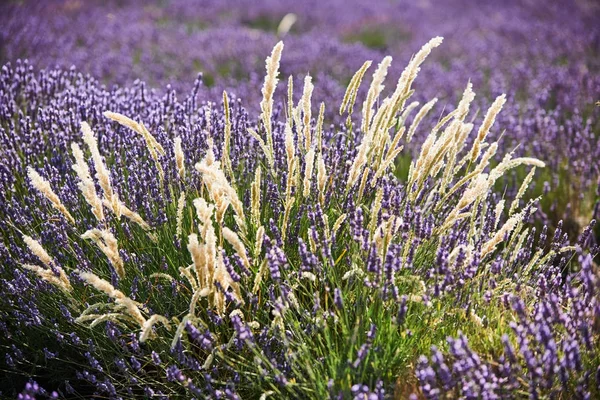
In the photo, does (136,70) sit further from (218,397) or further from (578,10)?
(578,10)

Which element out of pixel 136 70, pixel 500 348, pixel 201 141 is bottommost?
pixel 500 348

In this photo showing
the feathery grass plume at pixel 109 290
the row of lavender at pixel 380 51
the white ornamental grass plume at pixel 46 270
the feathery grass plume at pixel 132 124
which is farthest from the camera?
the row of lavender at pixel 380 51

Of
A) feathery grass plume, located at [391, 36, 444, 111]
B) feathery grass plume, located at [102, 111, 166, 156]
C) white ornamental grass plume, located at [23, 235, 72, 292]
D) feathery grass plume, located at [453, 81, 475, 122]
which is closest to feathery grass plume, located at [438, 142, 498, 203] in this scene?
feathery grass plume, located at [453, 81, 475, 122]

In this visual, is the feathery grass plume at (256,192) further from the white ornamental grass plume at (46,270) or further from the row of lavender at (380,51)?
the row of lavender at (380,51)

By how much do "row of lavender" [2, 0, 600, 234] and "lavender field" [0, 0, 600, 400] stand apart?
0.24 ft

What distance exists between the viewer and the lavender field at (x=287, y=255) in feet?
5.93

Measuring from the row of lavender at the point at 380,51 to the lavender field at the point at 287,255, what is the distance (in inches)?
2.9

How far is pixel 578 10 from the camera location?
10.3 m

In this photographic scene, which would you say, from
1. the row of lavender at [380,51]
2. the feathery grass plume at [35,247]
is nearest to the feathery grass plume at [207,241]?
the feathery grass plume at [35,247]

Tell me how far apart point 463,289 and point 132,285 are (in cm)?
121

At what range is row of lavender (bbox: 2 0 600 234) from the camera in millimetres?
4172

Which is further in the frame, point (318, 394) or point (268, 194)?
point (268, 194)

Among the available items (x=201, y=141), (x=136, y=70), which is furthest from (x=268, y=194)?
(x=136, y=70)

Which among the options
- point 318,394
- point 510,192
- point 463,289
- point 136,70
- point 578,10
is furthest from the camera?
point 578,10
